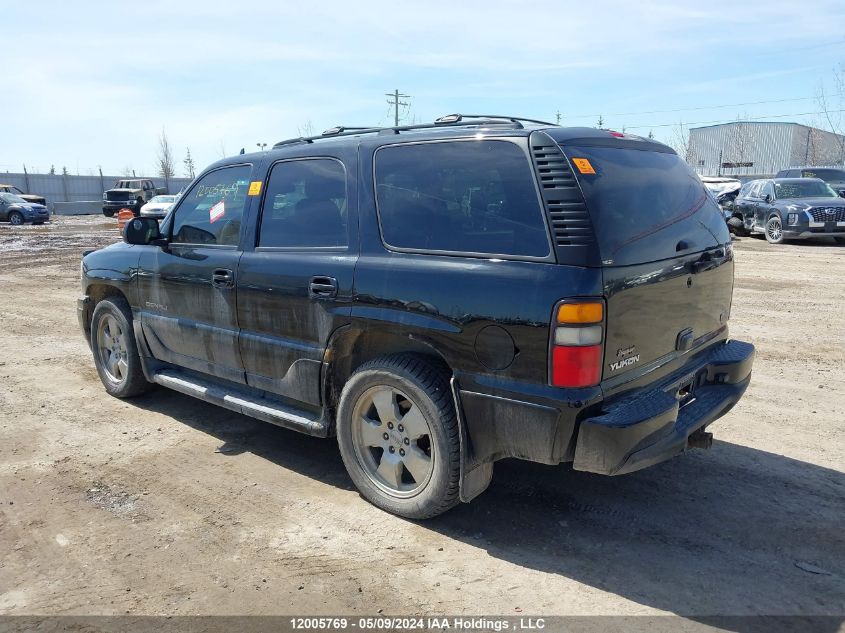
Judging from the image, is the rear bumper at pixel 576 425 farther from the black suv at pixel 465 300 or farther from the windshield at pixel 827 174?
the windshield at pixel 827 174

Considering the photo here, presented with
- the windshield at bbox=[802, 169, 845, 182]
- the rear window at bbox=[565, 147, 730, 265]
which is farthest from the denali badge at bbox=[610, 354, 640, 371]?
the windshield at bbox=[802, 169, 845, 182]

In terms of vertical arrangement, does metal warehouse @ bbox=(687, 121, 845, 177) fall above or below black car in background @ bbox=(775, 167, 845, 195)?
above

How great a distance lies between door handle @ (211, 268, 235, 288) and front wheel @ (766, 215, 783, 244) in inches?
650

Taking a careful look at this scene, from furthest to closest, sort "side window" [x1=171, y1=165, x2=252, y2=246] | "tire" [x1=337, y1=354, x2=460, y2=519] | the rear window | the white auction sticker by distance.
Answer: the white auction sticker, "side window" [x1=171, y1=165, x2=252, y2=246], "tire" [x1=337, y1=354, x2=460, y2=519], the rear window

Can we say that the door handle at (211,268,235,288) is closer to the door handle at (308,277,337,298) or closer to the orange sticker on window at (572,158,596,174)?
the door handle at (308,277,337,298)

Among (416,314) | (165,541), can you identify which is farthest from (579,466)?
(165,541)

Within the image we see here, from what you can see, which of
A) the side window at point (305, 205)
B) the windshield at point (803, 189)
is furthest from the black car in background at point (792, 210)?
the side window at point (305, 205)

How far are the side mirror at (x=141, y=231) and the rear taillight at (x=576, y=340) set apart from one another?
11.0 feet

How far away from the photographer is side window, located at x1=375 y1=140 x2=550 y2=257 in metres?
3.09

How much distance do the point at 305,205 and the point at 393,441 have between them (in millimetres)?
1534

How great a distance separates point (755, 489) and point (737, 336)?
12.9 feet

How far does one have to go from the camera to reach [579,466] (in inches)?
117

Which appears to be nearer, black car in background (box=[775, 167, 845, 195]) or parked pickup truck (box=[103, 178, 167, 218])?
black car in background (box=[775, 167, 845, 195])

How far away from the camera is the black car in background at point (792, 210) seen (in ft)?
52.8
